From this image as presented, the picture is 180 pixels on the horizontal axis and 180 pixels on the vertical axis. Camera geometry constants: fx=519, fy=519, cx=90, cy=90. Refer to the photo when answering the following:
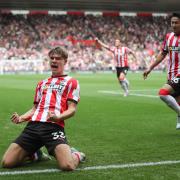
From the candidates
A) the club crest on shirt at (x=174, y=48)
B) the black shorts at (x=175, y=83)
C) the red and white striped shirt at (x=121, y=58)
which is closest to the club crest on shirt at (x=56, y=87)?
the black shorts at (x=175, y=83)

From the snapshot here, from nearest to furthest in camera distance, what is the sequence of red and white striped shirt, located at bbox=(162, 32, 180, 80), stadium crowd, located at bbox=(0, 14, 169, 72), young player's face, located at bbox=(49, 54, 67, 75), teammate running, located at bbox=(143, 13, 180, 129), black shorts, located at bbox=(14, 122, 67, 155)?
black shorts, located at bbox=(14, 122, 67, 155) → young player's face, located at bbox=(49, 54, 67, 75) → teammate running, located at bbox=(143, 13, 180, 129) → red and white striped shirt, located at bbox=(162, 32, 180, 80) → stadium crowd, located at bbox=(0, 14, 169, 72)

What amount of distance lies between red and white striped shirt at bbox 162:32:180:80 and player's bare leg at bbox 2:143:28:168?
375cm

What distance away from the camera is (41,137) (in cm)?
637

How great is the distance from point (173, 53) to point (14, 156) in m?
4.20

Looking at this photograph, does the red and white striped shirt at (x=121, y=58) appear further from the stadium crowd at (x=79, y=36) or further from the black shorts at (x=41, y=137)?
the stadium crowd at (x=79, y=36)

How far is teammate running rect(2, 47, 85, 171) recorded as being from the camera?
6184 millimetres

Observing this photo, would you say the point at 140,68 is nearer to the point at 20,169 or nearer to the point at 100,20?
the point at 100,20

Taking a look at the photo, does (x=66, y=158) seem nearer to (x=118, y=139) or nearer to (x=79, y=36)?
(x=118, y=139)

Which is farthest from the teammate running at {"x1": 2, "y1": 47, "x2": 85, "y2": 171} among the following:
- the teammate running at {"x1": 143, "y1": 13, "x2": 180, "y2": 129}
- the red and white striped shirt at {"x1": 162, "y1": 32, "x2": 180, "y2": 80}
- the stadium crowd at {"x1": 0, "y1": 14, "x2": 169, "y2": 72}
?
the stadium crowd at {"x1": 0, "y1": 14, "x2": 169, "y2": 72}

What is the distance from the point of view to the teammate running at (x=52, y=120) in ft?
20.3

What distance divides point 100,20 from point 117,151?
5215cm

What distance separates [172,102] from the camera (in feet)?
29.3

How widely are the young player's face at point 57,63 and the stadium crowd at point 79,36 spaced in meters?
39.2

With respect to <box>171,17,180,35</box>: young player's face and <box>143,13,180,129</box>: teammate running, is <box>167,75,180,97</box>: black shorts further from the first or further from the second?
<box>171,17,180,35</box>: young player's face
